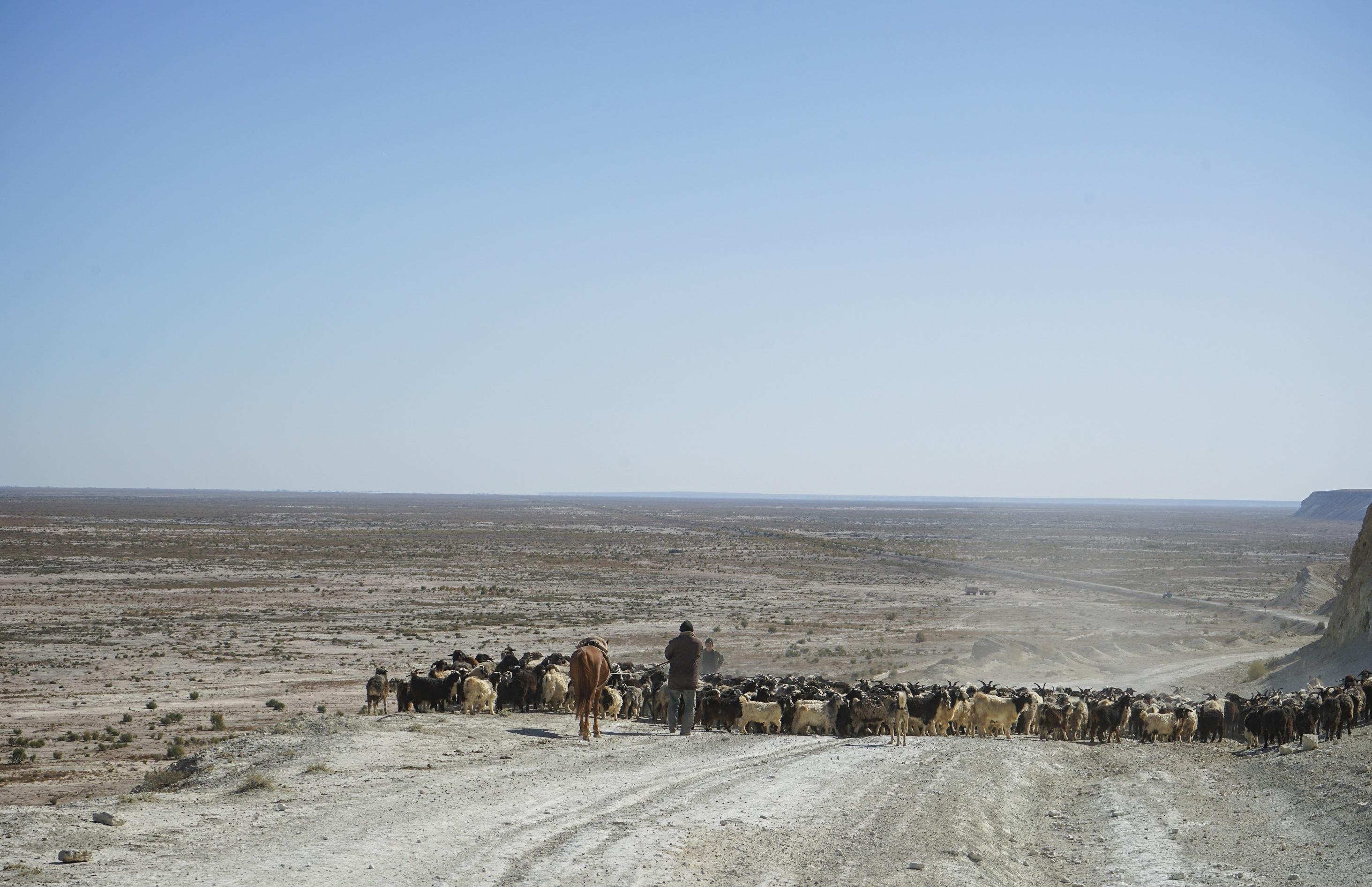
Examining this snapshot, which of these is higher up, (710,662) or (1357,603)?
(1357,603)

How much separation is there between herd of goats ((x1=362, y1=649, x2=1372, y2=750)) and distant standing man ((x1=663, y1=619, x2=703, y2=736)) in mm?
385

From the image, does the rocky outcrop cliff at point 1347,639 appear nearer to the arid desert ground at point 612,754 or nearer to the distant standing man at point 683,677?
the arid desert ground at point 612,754

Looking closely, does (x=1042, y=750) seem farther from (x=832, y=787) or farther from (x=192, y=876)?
(x=192, y=876)

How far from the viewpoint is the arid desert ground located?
9.77 m

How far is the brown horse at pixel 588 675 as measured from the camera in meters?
16.3

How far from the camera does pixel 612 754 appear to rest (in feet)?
48.2

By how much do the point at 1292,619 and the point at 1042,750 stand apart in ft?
129

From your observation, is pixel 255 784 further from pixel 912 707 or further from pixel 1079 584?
pixel 1079 584

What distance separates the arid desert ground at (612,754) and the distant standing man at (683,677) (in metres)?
0.63

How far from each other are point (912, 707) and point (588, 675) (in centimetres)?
667

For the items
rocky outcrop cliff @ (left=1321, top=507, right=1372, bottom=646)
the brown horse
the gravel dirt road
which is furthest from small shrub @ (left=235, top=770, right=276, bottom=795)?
rocky outcrop cliff @ (left=1321, top=507, right=1372, bottom=646)

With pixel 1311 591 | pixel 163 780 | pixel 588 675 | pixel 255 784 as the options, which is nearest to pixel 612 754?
pixel 588 675

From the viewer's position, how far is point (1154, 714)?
66.5 ft

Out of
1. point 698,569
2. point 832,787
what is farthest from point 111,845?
point 698,569
